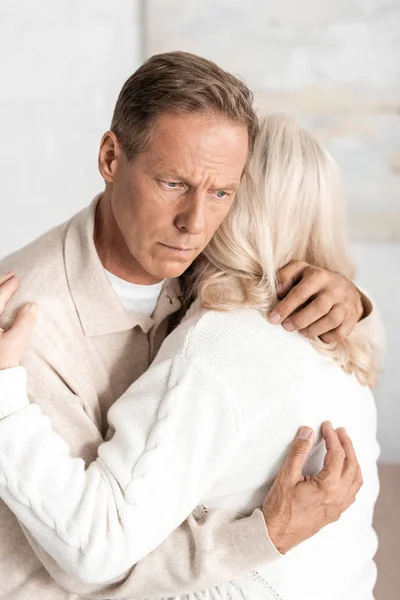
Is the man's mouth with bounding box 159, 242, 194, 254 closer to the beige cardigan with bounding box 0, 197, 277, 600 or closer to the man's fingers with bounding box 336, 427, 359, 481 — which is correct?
the beige cardigan with bounding box 0, 197, 277, 600

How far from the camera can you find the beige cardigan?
140cm

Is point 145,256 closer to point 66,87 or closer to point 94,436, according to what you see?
point 94,436

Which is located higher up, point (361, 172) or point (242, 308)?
point (242, 308)

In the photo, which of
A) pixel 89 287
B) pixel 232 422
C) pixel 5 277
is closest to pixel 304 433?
pixel 232 422

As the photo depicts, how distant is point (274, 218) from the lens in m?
1.59

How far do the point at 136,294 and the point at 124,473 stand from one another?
1.56 feet

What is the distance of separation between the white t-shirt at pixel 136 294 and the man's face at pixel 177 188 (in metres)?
0.11

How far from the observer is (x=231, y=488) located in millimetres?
1437

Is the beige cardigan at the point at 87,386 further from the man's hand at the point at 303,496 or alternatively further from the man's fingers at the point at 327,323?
the man's fingers at the point at 327,323

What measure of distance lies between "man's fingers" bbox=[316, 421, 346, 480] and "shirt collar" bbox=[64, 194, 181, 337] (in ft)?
1.51

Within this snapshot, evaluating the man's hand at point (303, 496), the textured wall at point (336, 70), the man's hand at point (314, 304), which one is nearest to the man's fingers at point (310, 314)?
the man's hand at point (314, 304)

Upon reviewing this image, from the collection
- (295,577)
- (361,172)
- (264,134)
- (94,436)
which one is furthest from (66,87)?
(295,577)

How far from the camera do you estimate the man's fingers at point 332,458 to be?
4.75 feet

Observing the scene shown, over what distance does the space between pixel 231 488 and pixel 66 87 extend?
2177 mm
